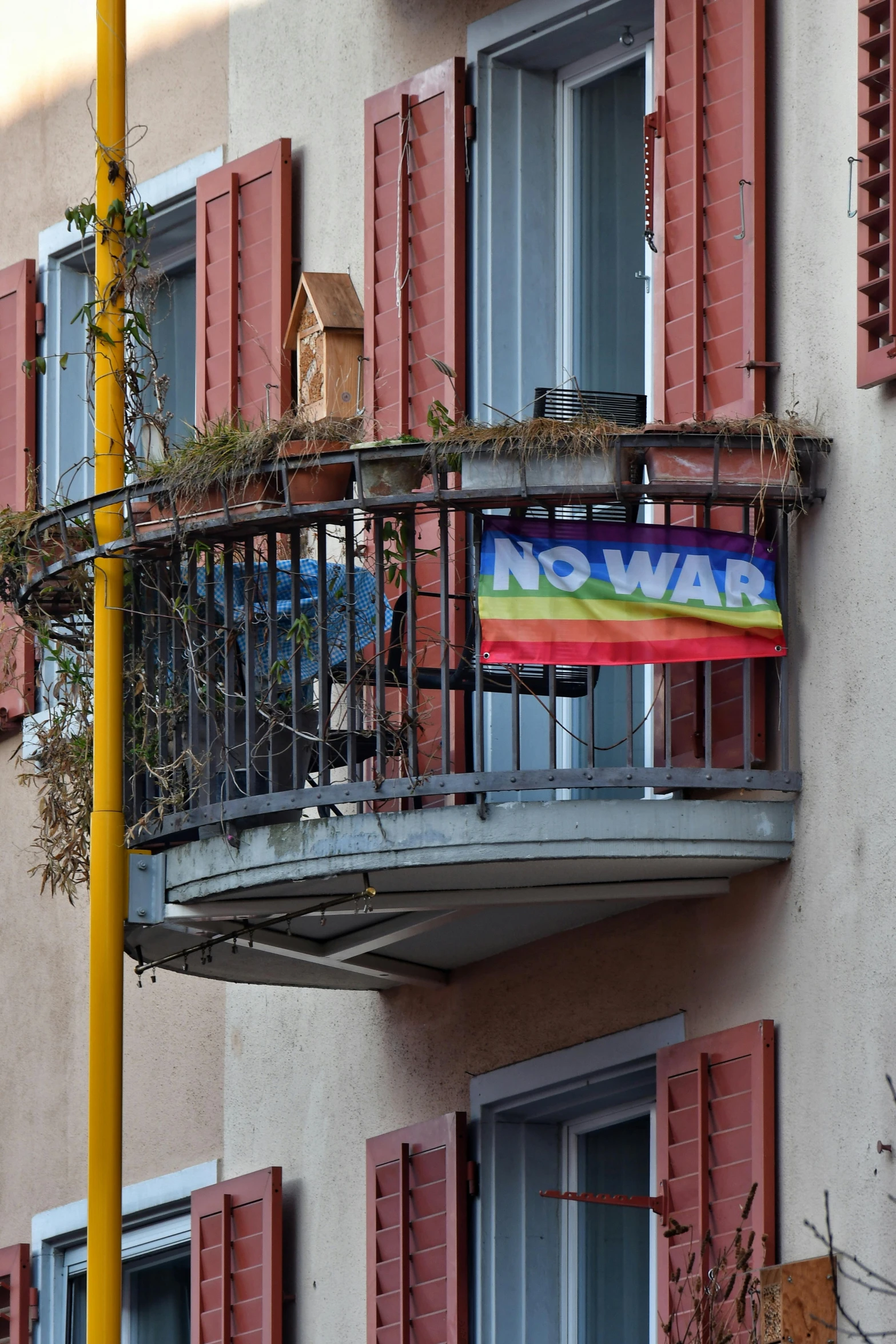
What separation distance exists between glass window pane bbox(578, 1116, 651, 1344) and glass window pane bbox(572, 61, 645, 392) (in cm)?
246

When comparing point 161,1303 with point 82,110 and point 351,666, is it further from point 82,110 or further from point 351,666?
point 82,110

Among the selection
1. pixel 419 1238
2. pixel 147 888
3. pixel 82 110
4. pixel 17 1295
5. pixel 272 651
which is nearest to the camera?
pixel 272 651

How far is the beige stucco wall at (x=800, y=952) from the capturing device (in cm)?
714

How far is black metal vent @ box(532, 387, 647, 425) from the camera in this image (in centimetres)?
793

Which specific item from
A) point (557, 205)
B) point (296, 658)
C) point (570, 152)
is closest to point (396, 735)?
point (296, 658)

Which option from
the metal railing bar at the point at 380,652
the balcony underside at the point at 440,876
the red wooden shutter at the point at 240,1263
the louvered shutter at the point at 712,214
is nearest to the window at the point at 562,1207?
the balcony underside at the point at 440,876

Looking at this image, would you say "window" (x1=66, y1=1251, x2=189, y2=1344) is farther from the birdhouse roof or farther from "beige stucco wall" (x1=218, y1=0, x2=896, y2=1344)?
the birdhouse roof

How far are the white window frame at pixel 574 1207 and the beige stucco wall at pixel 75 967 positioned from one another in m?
1.60

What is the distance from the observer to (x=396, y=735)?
24.8ft

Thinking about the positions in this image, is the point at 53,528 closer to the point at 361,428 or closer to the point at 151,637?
the point at 151,637

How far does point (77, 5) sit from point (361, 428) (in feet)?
13.9

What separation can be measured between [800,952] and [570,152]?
317cm

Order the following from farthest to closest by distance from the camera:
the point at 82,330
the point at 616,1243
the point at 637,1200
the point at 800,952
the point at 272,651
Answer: the point at 82,330 → the point at 616,1243 → the point at 272,651 → the point at 637,1200 → the point at 800,952

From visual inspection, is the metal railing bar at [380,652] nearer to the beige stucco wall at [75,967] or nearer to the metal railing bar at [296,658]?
the metal railing bar at [296,658]
